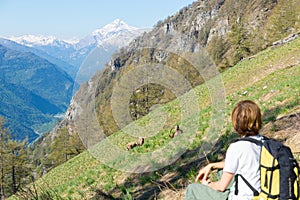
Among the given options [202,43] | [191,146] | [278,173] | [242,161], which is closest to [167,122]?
[191,146]

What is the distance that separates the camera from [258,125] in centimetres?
404

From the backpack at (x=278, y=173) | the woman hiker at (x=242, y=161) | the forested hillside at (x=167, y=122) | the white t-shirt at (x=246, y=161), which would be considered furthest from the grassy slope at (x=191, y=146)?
the backpack at (x=278, y=173)

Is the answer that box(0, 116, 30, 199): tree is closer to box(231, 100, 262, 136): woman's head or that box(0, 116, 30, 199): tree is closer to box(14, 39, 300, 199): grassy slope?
box(14, 39, 300, 199): grassy slope

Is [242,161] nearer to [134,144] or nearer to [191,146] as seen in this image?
[191,146]

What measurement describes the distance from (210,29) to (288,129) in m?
169

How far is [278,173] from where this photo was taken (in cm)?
A: 369

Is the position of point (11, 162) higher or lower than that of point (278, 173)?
lower

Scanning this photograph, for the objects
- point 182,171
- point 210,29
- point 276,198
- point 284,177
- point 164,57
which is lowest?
point 182,171

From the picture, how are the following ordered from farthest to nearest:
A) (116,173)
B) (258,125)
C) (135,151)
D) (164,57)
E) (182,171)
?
1. (135,151)
2. (116,173)
3. (164,57)
4. (182,171)
5. (258,125)

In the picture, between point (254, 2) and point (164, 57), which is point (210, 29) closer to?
point (254, 2)

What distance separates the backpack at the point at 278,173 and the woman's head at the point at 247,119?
0.28 m

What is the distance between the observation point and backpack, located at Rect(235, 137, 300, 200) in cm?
368

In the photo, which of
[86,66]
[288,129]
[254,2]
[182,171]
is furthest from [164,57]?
[254,2]

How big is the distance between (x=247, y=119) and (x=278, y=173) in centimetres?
68
